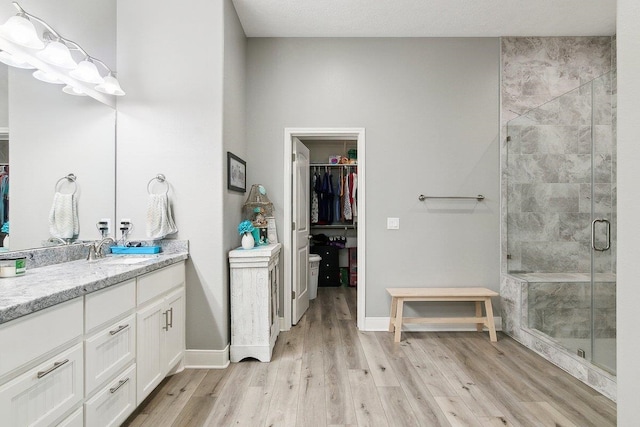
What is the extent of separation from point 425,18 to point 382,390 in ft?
10.4

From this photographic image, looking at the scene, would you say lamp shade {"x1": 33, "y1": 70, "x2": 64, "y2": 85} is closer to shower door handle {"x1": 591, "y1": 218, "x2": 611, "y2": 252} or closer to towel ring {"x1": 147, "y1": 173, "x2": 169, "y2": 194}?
towel ring {"x1": 147, "y1": 173, "x2": 169, "y2": 194}

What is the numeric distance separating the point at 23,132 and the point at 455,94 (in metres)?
3.49

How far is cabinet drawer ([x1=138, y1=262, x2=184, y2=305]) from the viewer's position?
72.7 inches

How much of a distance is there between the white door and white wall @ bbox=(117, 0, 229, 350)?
3.27ft

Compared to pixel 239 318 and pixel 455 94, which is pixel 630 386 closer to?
pixel 239 318

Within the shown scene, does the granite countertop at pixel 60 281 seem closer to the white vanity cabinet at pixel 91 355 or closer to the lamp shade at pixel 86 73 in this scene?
the white vanity cabinet at pixel 91 355

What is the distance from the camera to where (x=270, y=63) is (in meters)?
3.21

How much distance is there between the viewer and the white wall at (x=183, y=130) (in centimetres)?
244

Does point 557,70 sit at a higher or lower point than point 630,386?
higher

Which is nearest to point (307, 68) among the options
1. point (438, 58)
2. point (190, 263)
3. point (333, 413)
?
point (438, 58)

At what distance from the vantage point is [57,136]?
1964mm

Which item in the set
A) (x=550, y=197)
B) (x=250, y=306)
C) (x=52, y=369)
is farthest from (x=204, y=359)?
(x=550, y=197)

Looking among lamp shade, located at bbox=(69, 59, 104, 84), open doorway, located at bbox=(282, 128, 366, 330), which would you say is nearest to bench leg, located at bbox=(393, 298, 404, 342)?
open doorway, located at bbox=(282, 128, 366, 330)

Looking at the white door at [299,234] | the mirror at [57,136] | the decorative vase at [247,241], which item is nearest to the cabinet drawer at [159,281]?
the decorative vase at [247,241]
